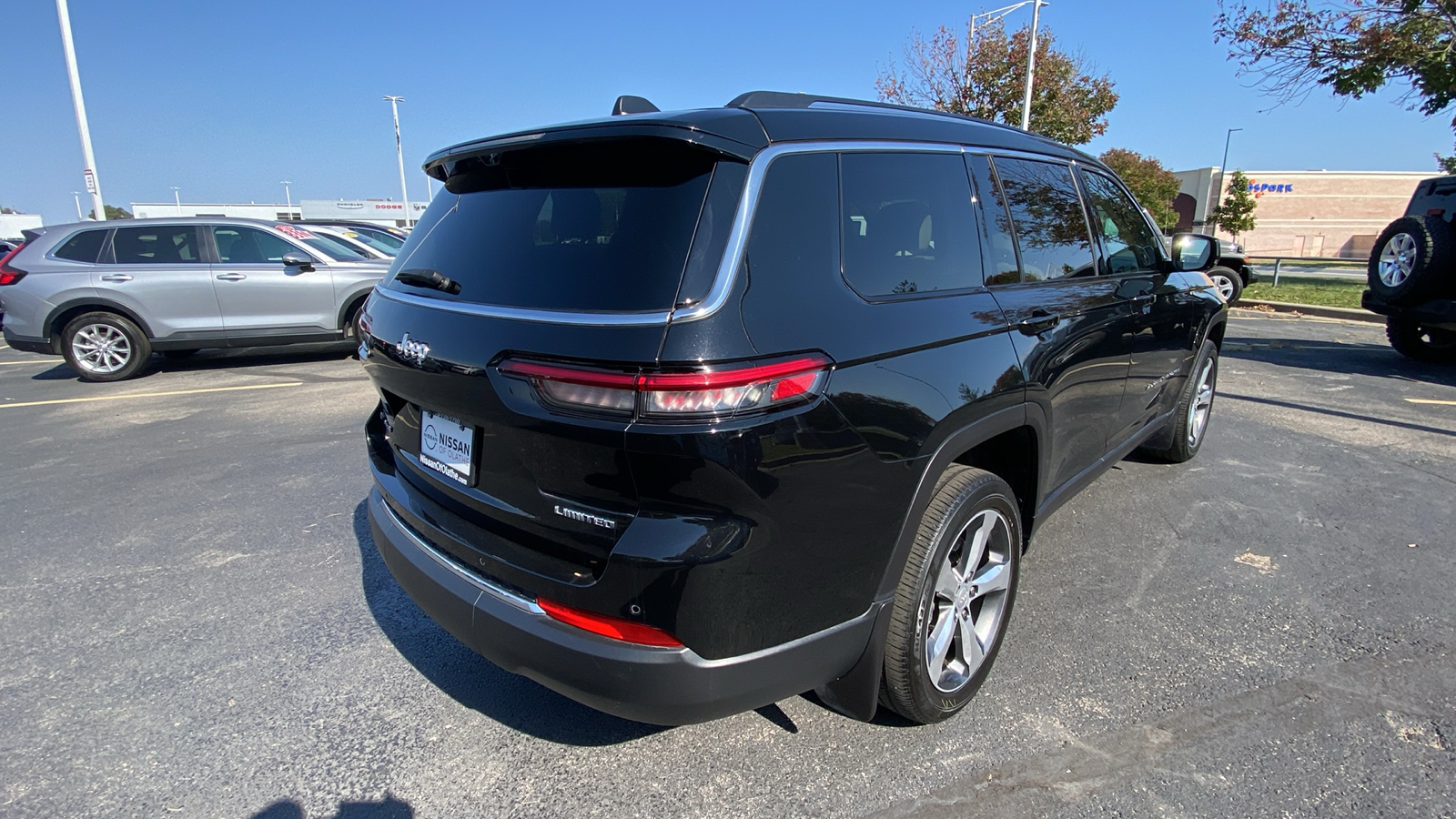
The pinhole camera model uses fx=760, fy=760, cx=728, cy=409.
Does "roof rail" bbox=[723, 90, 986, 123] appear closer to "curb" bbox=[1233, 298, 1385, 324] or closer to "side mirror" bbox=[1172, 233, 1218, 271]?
"side mirror" bbox=[1172, 233, 1218, 271]

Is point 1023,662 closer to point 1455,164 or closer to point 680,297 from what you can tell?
point 680,297

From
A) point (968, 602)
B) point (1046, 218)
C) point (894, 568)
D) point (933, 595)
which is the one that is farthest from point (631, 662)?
point (1046, 218)

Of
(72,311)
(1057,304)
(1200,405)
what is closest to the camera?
(1057,304)

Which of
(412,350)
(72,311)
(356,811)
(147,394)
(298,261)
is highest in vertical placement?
(298,261)

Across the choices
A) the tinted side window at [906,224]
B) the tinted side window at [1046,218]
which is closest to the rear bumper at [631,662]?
the tinted side window at [906,224]

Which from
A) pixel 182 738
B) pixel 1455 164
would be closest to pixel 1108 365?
pixel 182 738

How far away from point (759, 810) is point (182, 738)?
1.82 metres

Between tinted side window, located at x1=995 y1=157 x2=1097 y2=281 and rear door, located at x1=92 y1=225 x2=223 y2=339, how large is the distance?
8837 mm

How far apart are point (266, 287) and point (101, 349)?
69.0 inches

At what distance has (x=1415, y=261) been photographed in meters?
7.26

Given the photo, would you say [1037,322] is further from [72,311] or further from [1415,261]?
[72,311]

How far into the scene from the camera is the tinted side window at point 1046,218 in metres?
2.87

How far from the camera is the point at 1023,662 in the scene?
2.76 m

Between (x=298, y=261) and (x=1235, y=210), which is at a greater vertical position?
(x=1235, y=210)
